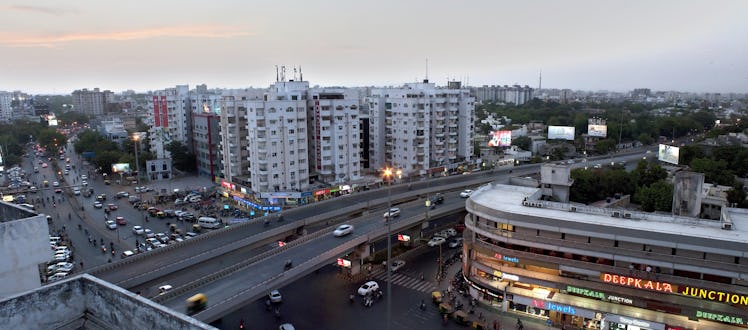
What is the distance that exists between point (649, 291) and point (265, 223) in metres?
23.6

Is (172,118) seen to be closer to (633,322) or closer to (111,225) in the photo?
(111,225)

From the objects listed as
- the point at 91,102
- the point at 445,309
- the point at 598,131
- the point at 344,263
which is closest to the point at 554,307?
the point at 445,309

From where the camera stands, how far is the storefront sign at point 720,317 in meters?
20.3

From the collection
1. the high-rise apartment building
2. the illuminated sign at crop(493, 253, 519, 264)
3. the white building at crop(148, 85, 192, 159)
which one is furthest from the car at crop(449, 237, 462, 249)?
the high-rise apartment building

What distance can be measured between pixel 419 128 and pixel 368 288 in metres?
30.6

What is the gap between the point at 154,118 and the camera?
71000mm

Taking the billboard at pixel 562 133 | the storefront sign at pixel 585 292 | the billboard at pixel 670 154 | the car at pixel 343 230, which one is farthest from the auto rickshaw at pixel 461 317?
the billboard at pixel 562 133

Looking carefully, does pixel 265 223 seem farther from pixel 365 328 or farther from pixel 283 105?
pixel 283 105

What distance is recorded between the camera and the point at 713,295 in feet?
68.3

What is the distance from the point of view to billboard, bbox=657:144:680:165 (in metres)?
53.1

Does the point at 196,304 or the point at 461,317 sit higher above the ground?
the point at 196,304

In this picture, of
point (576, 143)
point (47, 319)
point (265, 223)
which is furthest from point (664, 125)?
point (47, 319)

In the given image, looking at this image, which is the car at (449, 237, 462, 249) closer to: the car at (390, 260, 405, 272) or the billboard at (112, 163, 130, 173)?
the car at (390, 260, 405, 272)

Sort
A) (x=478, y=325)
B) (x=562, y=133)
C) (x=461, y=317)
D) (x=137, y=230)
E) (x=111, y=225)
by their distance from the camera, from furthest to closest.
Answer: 1. (x=562, y=133)
2. (x=111, y=225)
3. (x=137, y=230)
4. (x=461, y=317)
5. (x=478, y=325)
